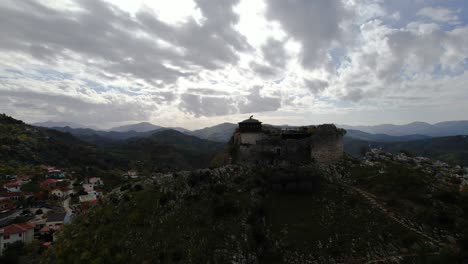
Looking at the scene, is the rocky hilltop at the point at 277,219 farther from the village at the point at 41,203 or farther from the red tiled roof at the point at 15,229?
the red tiled roof at the point at 15,229

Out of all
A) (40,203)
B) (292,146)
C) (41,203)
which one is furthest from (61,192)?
(292,146)

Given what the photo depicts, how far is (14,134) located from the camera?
499ft

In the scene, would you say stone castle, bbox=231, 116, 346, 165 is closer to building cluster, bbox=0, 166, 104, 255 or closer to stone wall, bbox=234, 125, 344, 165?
stone wall, bbox=234, 125, 344, 165

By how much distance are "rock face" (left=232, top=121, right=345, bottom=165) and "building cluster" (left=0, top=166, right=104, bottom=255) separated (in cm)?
3188

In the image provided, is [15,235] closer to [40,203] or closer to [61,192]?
[40,203]

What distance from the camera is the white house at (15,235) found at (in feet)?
168

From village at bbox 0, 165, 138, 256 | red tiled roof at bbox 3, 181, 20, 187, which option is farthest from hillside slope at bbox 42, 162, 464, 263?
red tiled roof at bbox 3, 181, 20, 187

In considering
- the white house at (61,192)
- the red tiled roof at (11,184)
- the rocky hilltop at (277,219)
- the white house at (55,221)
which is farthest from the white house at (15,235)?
the red tiled roof at (11,184)

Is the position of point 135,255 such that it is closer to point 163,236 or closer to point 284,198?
point 163,236

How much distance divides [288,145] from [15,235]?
58.7 m

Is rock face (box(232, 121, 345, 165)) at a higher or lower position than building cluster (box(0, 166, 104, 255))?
higher

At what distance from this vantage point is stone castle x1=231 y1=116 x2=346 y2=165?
117 feet

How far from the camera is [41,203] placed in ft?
258

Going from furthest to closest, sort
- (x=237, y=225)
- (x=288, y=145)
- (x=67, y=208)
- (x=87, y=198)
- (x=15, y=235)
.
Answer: (x=87, y=198) → (x=67, y=208) → (x=15, y=235) → (x=288, y=145) → (x=237, y=225)
